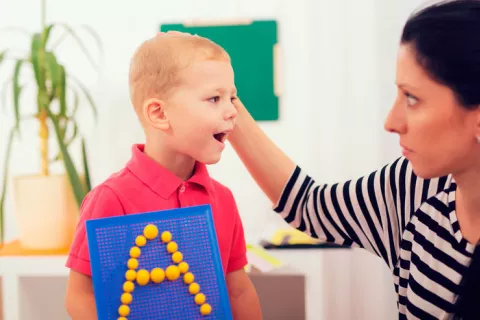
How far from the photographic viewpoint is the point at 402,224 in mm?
1056

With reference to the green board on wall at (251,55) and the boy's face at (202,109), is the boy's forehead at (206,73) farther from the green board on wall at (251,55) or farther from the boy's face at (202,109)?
the green board on wall at (251,55)

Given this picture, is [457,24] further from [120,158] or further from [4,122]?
[4,122]

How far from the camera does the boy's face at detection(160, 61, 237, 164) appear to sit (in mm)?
894

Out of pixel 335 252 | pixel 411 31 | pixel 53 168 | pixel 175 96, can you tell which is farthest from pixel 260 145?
pixel 53 168

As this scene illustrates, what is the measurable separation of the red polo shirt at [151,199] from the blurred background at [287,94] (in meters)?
0.79

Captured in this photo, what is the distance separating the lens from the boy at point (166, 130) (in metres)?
0.88

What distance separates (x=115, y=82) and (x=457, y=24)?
134cm

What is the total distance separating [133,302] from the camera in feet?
2.68

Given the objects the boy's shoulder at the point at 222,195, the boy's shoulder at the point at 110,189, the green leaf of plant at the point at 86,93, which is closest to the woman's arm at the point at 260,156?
the boy's shoulder at the point at 222,195

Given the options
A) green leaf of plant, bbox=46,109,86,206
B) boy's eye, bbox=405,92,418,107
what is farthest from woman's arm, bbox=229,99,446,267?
green leaf of plant, bbox=46,109,86,206

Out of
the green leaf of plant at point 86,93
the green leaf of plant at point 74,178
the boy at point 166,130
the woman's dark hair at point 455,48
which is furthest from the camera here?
the green leaf of plant at point 86,93

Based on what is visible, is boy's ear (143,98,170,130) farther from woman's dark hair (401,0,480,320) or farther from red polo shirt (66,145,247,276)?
woman's dark hair (401,0,480,320)

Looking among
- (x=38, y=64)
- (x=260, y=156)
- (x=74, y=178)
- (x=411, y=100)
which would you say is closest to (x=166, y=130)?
→ (x=260, y=156)

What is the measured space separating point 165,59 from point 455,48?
1.52 feet
